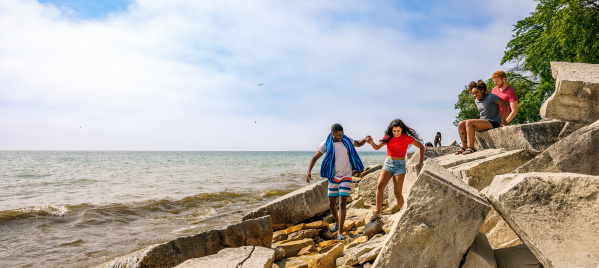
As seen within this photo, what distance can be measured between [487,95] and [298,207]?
4.27 metres

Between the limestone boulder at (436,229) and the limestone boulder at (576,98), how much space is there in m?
3.12

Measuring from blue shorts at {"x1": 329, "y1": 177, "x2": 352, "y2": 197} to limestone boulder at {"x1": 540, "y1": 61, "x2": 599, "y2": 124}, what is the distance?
3234mm

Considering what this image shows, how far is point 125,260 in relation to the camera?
4082 millimetres

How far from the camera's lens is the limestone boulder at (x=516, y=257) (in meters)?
2.88

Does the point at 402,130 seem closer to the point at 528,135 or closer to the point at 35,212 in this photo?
the point at 528,135

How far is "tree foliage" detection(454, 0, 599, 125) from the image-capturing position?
14156mm

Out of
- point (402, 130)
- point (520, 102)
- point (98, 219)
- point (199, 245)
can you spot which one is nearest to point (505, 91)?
point (402, 130)

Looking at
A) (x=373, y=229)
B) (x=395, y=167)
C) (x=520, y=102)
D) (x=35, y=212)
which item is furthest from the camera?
(x=520, y=102)

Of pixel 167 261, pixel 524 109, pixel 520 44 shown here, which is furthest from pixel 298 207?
pixel 520 44

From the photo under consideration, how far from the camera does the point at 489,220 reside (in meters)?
3.87

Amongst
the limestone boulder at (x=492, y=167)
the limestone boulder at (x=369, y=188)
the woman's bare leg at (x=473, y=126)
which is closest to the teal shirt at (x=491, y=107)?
the woman's bare leg at (x=473, y=126)

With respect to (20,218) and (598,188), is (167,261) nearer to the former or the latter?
(598,188)

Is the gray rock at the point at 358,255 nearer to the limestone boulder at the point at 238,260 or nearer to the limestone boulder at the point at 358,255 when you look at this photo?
the limestone boulder at the point at 358,255

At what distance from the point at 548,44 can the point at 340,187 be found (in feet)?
54.9
